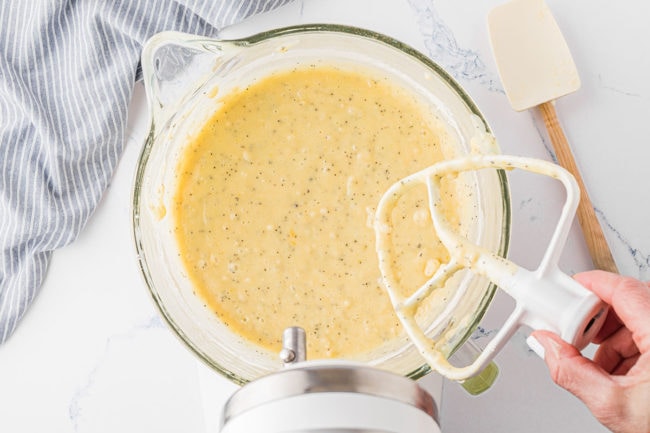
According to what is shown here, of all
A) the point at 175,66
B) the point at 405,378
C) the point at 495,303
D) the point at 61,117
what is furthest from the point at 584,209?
the point at 61,117

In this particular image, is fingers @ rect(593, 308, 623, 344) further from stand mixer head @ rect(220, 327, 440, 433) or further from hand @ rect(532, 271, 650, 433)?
stand mixer head @ rect(220, 327, 440, 433)

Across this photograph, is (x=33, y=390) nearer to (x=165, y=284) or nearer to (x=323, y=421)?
(x=165, y=284)

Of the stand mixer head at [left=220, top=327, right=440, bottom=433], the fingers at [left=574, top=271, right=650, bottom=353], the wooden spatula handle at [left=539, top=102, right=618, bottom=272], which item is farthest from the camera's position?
the wooden spatula handle at [left=539, top=102, right=618, bottom=272]

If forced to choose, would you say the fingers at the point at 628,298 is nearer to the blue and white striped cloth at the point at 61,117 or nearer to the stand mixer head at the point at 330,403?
the stand mixer head at the point at 330,403

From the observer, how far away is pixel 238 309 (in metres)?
1.08

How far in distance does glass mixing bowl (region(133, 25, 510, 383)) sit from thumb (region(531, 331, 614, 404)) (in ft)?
0.51

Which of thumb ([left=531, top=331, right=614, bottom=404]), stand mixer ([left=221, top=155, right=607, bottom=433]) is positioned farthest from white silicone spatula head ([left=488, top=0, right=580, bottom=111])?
thumb ([left=531, top=331, right=614, bottom=404])

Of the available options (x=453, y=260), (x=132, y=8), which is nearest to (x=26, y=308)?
(x=132, y=8)

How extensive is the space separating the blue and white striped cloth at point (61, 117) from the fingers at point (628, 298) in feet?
1.88

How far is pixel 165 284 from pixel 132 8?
402mm

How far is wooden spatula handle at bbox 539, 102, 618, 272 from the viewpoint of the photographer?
110 cm

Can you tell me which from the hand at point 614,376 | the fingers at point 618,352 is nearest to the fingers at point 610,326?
the fingers at point 618,352

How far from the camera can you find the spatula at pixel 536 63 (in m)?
1.11

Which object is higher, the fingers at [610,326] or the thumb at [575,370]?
the thumb at [575,370]
